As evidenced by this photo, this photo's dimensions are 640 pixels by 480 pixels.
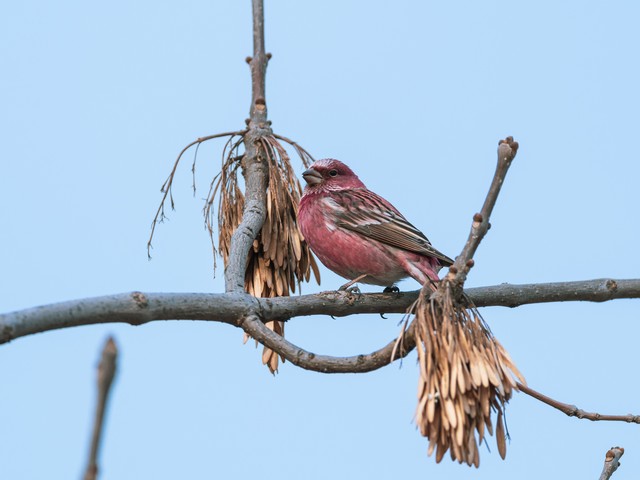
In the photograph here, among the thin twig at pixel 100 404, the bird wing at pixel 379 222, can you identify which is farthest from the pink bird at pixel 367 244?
the thin twig at pixel 100 404

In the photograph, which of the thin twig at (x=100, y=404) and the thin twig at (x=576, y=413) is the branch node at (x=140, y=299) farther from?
the thin twig at (x=100, y=404)

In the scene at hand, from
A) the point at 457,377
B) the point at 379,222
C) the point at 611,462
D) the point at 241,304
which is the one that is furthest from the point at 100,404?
the point at 379,222

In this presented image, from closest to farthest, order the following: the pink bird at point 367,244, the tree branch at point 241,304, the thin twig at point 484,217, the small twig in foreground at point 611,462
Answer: the tree branch at point 241,304, the thin twig at point 484,217, the small twig in foreground at point 611,462, the pink bird at point 367,244

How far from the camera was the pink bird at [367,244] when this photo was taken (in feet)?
25.5

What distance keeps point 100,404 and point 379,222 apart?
6763 mm

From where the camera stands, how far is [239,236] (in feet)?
19.7

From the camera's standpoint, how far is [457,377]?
3826mm

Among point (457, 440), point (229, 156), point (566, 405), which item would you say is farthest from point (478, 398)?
point (229, 156)

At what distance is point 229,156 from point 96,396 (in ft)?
18.3

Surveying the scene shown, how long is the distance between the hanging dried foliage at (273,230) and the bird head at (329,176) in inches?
67.8

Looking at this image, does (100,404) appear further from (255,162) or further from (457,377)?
(255,162)

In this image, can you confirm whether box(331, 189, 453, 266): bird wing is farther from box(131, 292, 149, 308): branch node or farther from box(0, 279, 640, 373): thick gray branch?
box(131, 292, 149, 308): branch node

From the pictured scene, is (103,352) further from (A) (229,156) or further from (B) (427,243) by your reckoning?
(B) (427,243)

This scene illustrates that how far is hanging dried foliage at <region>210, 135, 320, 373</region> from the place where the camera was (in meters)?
6.48
